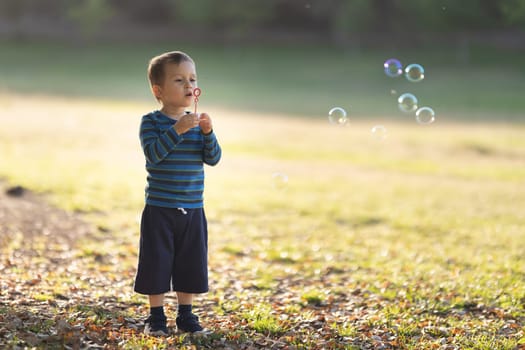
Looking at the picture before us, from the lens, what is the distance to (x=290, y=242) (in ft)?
32.2

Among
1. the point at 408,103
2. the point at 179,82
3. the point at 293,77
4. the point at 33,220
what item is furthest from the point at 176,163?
the point at 293,77

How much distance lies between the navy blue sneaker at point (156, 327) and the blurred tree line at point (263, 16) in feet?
110

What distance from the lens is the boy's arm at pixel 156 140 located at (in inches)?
183

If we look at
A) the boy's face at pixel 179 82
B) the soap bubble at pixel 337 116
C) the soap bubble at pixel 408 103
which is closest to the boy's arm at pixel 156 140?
the boy's face at pixel 179 82

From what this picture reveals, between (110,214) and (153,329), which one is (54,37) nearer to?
(110,214)

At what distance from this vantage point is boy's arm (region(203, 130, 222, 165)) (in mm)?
4754

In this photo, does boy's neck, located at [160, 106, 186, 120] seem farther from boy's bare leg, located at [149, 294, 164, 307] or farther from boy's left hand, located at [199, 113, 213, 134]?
boy's bare leg, located at [149, 294, 164, 307]

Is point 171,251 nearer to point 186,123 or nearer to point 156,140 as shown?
point 156,140

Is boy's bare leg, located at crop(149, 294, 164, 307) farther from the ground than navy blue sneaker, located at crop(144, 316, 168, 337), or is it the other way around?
boy's bare leg, located at crop(149, 294, 164, 307)

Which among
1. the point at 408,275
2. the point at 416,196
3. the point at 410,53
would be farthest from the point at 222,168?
the point at 410,53

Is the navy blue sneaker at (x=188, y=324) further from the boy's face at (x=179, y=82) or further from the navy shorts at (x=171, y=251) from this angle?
the boy's face at (x=179, y=82)

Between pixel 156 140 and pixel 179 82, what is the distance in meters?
0.41

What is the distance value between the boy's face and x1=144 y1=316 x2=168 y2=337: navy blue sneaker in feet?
4.85

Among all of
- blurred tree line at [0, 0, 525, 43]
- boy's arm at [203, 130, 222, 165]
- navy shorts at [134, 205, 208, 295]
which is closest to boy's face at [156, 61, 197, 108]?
boy's arm at [203, 130, 222, 165]
